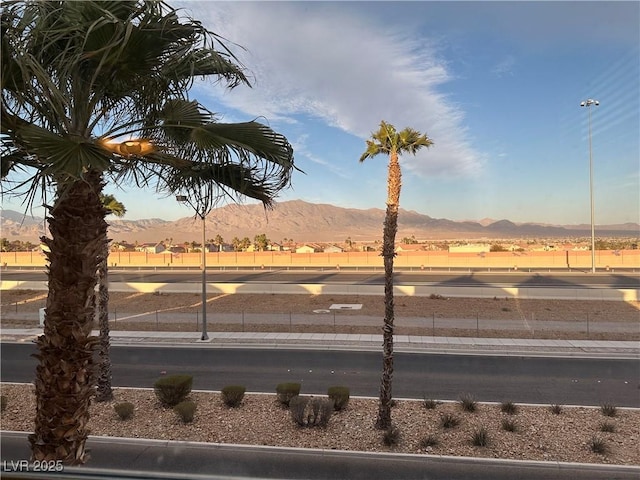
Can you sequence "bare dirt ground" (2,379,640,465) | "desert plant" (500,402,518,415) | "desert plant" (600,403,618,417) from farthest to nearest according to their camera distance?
"desert plant" (500,402,518,415) < "desert plant" (600,403,618,417) < "bare dirt ground" (2,379,640,465)

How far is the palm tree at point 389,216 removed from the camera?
923 cm

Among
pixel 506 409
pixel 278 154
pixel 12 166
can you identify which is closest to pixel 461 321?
pixel 506 409

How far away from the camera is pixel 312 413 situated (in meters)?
9.35

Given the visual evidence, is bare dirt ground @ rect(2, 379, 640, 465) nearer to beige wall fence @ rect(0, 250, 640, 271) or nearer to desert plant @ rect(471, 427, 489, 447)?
desert plant @ rect(471, 427, 489, 447)

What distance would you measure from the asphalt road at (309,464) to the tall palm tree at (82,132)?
3.40 metres

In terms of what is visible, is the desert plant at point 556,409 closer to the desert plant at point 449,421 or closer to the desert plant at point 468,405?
the desert plant at point 468,405

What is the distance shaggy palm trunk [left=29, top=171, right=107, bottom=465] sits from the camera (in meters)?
4.29

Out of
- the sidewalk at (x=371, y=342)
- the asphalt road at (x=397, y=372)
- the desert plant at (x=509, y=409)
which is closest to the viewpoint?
the desert plant at (x=509, y=409)

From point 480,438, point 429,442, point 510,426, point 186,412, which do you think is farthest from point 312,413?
point 510,426

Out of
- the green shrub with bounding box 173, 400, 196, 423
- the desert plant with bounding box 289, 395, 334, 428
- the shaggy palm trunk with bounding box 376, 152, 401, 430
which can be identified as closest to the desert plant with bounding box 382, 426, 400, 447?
the shaggy palm trunk with bounding box 376, 152, 401, 430

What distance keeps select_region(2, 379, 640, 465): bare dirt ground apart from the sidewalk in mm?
6614

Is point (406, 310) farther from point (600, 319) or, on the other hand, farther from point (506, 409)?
point (506, 409)

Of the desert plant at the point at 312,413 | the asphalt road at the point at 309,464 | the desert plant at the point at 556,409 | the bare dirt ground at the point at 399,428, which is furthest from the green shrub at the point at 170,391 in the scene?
the desert plant at the point at 556,409

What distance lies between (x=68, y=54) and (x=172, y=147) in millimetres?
1300
